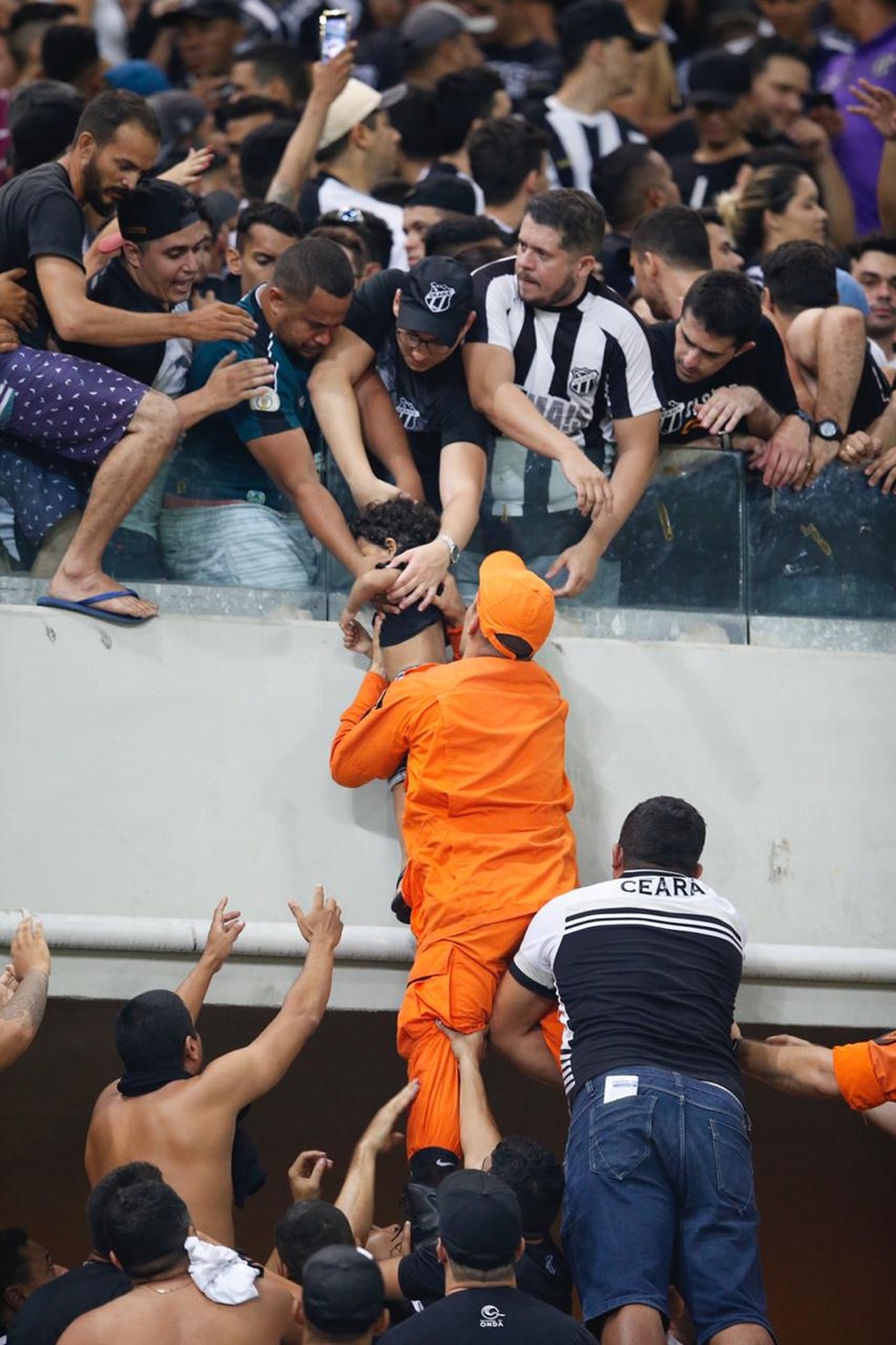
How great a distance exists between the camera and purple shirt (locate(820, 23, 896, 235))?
958 centimetres

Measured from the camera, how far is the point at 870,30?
10.3 metres

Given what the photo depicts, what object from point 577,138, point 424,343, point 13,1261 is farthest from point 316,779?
point 577,138

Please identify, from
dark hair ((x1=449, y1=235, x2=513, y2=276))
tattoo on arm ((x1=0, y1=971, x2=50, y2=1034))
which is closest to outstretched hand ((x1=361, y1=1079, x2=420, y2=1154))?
tattoo on arm ((x1=0, y1=971, x2=50, y2=1034))

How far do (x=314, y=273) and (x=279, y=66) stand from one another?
4093 millimetres

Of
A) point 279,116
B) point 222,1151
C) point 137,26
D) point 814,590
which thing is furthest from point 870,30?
point 222,1151

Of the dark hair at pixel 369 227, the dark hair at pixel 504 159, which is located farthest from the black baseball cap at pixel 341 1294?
the dark hair at pixel 504 159

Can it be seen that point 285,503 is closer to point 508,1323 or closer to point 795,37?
point 508,1323

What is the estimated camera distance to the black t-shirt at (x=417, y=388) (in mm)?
6148

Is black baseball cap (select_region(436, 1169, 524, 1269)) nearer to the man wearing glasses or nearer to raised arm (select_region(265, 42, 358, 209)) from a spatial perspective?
the man wearing glasses

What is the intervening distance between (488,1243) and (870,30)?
25.4 feet

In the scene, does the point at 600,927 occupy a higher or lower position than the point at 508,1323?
higher

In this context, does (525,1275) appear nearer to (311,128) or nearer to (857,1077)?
(857,1077)

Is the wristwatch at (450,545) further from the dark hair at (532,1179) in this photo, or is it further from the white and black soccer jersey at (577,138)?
the white and black soccer jersey at (577,138)

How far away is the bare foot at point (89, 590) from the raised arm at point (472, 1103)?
1.58 m
